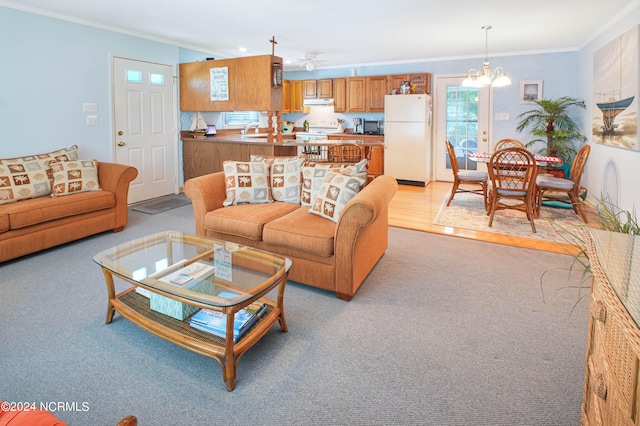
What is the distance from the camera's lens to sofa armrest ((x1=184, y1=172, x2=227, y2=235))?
11.1ft

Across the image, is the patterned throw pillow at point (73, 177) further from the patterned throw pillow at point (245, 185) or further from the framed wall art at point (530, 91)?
the framed wall art at point (530, 91)

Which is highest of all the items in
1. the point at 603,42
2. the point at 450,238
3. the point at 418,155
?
the point at 603,42

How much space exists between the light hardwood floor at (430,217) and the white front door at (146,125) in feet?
11.7

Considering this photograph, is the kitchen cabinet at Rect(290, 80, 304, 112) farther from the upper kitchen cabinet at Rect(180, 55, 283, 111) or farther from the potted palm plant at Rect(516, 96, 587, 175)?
the potted palm plant at Rect(516, 96, 587, 175)

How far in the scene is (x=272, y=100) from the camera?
5605 mm

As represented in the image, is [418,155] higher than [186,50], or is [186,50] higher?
[186,50]

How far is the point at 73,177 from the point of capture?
13.2 ft

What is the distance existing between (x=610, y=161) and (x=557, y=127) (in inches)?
73.4

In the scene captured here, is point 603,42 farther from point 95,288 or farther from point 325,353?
point 95,288

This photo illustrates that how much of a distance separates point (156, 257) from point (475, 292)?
2.21 m

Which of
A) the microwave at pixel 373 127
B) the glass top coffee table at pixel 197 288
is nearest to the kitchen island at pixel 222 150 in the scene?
the microwave at pixel 373 127

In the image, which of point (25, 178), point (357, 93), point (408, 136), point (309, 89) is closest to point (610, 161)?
point (408, 136)

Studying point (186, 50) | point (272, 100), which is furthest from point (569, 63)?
point (186, 50)

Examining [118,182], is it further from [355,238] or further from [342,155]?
[355,238]
